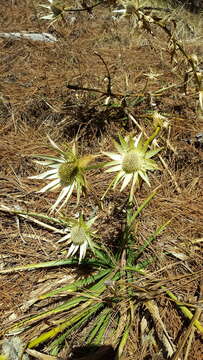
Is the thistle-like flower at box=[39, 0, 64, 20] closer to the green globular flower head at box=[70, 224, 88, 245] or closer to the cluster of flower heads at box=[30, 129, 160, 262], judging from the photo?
the cluster of flower heads at box=[30, 129, 160, 262]

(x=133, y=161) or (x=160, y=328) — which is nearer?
(x=133, y=161)

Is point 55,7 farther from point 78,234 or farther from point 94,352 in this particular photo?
point 94,352

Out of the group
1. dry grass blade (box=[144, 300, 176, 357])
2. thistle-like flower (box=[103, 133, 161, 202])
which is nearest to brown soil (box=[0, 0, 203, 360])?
dry grass blade (box=[144, 300, 176, 357])

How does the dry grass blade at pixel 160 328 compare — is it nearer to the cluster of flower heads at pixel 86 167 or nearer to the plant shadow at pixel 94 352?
the plant shadow at pixel 94 352

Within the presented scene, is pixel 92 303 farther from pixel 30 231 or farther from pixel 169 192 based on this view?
pixel 169 192

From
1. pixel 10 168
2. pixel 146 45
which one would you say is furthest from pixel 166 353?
pixel 146 45

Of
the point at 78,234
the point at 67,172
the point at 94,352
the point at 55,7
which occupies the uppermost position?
the point at 55,7

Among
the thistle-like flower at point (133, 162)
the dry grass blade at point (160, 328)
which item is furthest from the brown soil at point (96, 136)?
the thistle-like flower at point (133, 162)

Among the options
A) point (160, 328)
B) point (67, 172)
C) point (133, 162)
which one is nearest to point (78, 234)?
point (67, 172)

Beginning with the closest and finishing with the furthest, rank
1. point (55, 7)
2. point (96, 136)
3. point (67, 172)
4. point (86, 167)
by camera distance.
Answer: point (86, 167)
point (67, 172)
point (55, 7)
point (96, 136)

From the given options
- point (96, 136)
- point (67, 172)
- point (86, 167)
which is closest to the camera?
point (86, 167)
